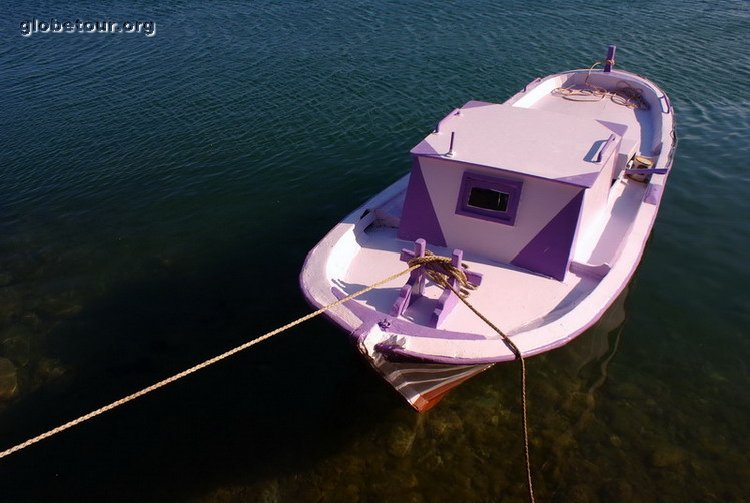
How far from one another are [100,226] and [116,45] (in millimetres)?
16583

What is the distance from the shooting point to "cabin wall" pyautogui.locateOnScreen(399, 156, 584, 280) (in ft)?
30.5

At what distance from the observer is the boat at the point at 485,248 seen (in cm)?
818

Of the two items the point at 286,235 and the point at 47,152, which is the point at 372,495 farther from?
the point at 47,152

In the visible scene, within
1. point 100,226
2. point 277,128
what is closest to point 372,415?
point 100,226

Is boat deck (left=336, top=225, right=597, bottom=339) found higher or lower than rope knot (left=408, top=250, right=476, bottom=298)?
lower

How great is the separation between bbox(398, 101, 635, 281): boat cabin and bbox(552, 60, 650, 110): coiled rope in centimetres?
681

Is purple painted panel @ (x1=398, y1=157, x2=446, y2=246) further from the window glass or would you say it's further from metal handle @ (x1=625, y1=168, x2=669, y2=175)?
metal handle @ (x1=625, y1=168, x2=669, y2=175)

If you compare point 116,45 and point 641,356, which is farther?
point 116,45

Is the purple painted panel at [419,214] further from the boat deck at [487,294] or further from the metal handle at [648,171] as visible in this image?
the metal handle at [648,171]

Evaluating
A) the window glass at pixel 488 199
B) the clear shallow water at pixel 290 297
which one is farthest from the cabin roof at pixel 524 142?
the clear shallow water at pixel 290 297

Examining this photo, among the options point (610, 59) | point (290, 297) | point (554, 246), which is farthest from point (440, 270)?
point (610, 59)

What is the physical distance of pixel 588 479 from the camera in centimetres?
865

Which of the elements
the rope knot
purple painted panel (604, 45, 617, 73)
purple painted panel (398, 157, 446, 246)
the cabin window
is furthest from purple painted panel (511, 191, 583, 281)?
purple painted panel (604, 45, 617, 73)

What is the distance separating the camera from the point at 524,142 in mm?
9992
